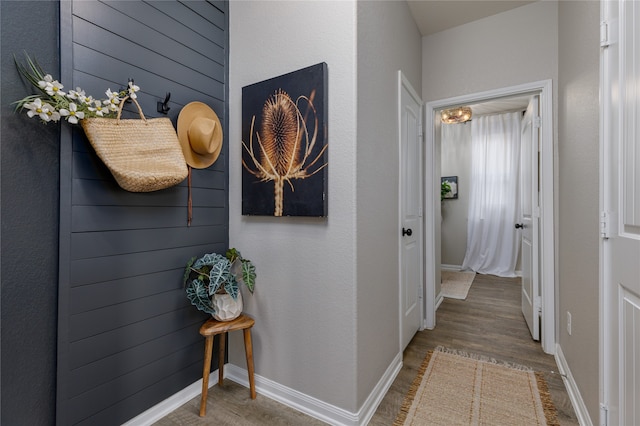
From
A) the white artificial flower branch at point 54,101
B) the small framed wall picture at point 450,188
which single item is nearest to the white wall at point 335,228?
the white artificial flower branch at point 54,101

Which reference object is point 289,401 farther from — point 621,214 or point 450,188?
point 450,188

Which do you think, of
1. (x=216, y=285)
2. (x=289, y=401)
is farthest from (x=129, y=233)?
(x=289, y=401)

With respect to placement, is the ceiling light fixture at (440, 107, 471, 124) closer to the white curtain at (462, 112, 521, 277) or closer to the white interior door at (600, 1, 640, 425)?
the white curtain at (462, 112, 521, 277)

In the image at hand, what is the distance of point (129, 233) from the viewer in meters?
1.49

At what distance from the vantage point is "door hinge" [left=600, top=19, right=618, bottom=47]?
46.4 inches

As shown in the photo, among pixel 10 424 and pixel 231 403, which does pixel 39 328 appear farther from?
pixel 231 403

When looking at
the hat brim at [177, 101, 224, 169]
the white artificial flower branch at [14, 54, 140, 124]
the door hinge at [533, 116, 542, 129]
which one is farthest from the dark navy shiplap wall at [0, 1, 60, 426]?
the door hinge at [533, 116, 542, 129]

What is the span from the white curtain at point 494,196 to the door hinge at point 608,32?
4.12 meters

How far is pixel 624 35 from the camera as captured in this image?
3.61ft

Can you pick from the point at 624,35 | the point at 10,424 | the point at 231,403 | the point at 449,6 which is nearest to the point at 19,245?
the point at 10,424

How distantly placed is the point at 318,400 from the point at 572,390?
4.99 ft

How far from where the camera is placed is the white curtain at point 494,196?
4879mm

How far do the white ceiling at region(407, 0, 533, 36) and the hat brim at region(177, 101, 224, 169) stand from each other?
1.88 metres

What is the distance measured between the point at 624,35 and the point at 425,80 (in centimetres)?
184
